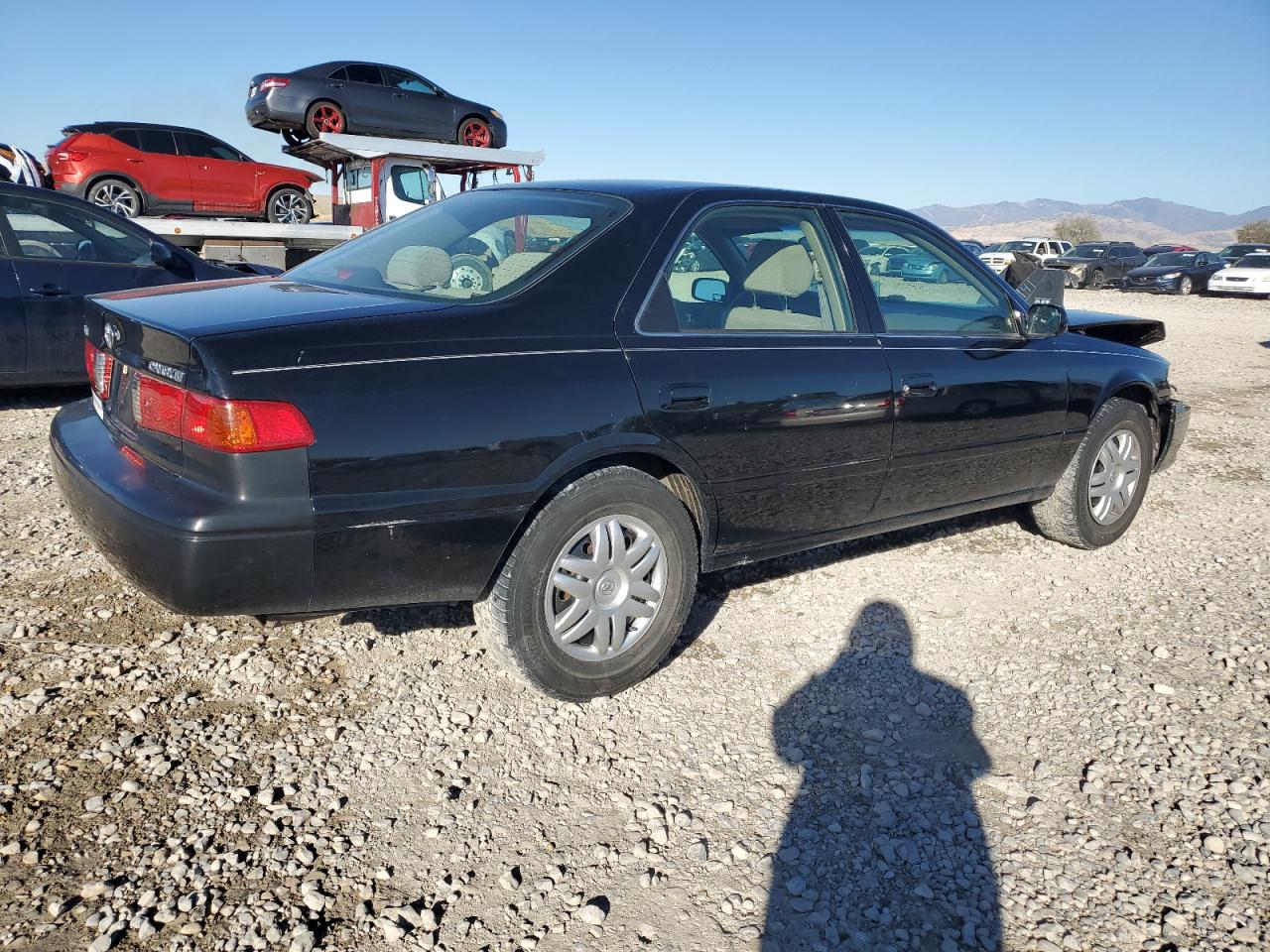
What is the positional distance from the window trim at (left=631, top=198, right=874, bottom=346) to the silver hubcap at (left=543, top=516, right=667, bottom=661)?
0.65 m

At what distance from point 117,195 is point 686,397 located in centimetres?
1179

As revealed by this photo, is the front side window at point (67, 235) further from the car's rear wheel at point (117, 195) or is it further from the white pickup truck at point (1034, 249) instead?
the white pickup truck at point (1034, 249)

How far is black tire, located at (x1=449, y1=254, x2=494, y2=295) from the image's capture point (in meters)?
3.01

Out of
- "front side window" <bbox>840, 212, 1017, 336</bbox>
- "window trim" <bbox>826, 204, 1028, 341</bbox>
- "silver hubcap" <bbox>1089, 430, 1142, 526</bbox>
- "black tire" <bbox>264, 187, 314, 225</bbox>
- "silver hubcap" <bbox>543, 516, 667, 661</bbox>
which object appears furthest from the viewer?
"black tire" <bbox>264, 187, 314, 225</bbox>

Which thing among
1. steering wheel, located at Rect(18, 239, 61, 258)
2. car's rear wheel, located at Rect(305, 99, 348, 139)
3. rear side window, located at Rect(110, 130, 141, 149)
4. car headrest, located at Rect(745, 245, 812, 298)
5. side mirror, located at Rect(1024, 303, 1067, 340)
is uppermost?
car's rear wheel, located at Rect(305, 99, 348, 139)

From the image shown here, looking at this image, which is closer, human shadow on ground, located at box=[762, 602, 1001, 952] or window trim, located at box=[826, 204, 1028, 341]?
human shadow on ground, located at box=[762, 602, 1001, 952]

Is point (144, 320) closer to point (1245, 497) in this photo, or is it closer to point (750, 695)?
point (750, 695)

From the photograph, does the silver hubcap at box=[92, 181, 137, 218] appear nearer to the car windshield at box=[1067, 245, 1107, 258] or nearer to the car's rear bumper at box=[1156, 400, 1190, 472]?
the car's rear bumper at box=[1156, 400, 1190, 472]

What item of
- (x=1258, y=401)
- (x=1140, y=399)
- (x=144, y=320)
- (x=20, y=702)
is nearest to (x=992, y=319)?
(x=1140, y=399)

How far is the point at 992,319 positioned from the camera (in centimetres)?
425

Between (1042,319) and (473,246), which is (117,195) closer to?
(473,246)

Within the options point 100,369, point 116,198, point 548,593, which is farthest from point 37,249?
point 116,198

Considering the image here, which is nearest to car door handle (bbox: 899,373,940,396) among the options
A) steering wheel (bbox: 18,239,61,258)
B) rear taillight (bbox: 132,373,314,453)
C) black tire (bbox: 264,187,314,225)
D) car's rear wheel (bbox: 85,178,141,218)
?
rear taillight (bbox: 132,373,314,453)

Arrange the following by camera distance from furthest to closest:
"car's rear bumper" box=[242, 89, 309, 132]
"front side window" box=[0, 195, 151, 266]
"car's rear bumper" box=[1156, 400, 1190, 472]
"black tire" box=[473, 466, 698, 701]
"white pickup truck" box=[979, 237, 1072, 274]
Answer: "white pickup truck" box=[979, 237, 1072, 274] → "car's rear bumper" box=[242, 89, 309, 132] → "front side window" box=[0, 195, 151, 266] → "car's rear bumper" box=[1156, 400, 1190, 472] → "black tire" box=[473, 466, 698, 701]
